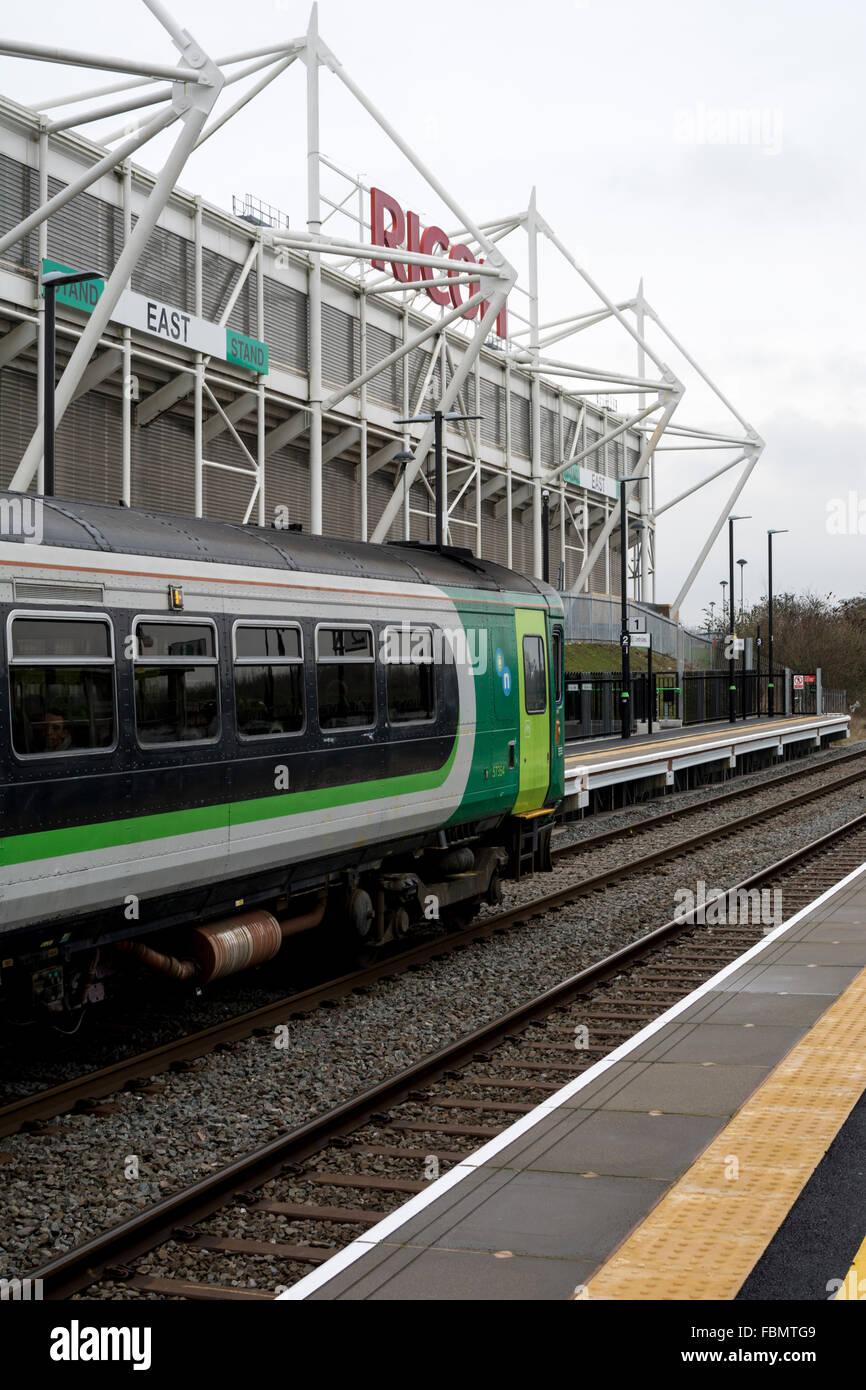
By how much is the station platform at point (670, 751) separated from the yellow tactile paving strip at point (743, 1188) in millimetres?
15978

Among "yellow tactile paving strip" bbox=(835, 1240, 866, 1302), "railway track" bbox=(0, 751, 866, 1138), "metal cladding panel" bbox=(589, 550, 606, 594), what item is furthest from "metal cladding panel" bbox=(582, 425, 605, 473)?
"yellow tactile paving strip" bbox=(835, 1240, 866, 1302)

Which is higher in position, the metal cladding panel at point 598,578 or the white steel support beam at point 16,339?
the white steel support beam at point 16,339

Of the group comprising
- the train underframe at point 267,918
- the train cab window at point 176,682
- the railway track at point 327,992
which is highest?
the train cab window at point 176,682

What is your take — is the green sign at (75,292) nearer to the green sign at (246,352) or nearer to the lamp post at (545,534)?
the green sign at (246,352)

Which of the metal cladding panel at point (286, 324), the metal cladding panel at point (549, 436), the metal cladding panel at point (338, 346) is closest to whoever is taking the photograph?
the metal cladding panel at point (286, 324)

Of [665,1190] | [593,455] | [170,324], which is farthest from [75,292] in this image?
[593,455]

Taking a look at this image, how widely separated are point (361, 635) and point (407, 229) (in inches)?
1295

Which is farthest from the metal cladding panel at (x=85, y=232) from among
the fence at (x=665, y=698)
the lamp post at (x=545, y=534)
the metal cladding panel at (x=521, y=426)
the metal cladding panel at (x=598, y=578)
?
the metal cladding panel at (x=598, y=578)

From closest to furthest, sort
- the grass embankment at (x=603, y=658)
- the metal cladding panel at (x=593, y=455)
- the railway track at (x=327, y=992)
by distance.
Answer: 1. the railway track at (x=327, y=992)
2. the grass embankment at (x=603, y=658)
3. the metal cladding panel at (x=593, y=455)

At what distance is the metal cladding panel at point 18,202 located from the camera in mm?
27125

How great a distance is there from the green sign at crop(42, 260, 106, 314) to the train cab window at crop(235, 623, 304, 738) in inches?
757
